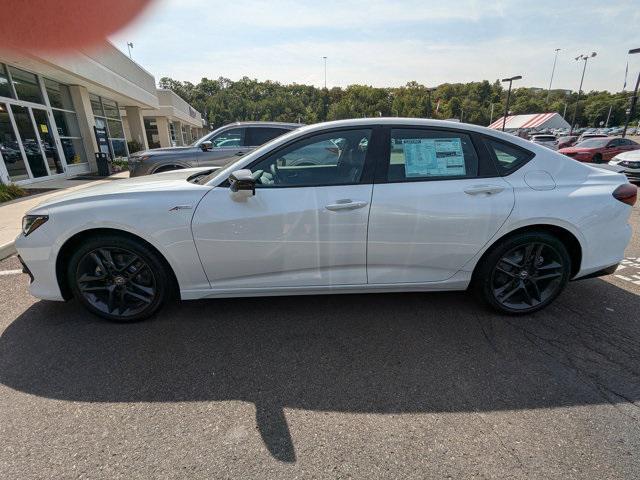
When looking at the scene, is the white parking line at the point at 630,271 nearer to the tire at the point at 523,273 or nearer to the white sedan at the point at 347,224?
the white sedan at the point at 347,224

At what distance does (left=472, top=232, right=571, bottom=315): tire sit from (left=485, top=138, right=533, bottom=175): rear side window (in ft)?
1.85

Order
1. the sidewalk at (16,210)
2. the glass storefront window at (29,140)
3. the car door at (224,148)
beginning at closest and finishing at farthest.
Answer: the sidewalk at (16,210), the car door at (224,148), the glass storefront window at (29,140)

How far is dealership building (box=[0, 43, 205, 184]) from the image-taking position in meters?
9.71

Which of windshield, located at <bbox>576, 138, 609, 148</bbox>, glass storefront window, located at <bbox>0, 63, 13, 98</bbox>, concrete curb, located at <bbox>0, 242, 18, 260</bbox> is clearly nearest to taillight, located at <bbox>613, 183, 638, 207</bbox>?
Answer: concrete curb, located at <bbox>0, 242, 18, 260</bbox>

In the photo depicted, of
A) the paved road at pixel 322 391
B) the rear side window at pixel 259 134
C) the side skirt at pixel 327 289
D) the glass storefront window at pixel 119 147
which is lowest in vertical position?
the paved road at pixel 322 391

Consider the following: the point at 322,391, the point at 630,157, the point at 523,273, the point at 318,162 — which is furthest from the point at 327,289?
the point at 630,157

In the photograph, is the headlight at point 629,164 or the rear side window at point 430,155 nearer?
the rear side window at point 430,155

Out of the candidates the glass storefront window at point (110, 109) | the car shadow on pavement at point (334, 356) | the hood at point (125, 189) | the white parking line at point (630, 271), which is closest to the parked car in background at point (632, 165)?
the white parking line at point (630, 271)

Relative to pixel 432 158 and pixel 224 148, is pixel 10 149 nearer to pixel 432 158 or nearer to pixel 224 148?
pixel 224 148

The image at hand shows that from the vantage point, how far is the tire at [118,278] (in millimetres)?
2725

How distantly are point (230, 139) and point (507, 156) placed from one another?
5.80 metres

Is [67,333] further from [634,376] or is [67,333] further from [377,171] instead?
[634,376]

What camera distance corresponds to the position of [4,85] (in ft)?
32.0

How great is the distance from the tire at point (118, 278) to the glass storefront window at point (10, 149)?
949 cm
